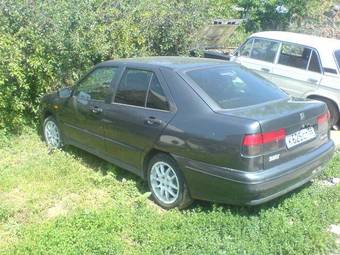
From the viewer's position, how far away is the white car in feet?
26.8

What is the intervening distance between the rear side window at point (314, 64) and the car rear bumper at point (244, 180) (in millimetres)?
3934

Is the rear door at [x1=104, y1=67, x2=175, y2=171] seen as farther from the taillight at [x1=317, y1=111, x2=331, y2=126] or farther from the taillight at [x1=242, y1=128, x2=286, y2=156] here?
the taillight at [x1=317, y1=111, x2=331, y2=126]

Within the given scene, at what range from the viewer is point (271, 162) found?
14.1ft

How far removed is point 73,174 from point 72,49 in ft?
8.96

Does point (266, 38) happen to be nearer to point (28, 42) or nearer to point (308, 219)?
point (28, 42)

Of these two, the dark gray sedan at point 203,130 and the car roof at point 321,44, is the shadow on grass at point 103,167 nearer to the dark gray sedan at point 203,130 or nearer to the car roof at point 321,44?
the dark gray sedan at point 203,130

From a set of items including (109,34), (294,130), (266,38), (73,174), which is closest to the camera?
(294,130)

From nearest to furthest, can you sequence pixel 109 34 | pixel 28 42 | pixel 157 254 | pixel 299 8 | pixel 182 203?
pixel 157 254 < pixel 182 203 < pixel 28 42 < pixel 109 34 < pixel 299 8

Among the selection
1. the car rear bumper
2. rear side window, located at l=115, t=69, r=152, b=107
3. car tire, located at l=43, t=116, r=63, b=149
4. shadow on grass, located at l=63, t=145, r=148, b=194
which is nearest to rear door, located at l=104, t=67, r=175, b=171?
rear side window, located at l=115, t=69, r=152, b=107

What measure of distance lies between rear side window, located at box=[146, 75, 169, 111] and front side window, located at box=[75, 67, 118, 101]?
78cm

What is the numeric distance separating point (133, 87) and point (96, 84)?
0.83 metres

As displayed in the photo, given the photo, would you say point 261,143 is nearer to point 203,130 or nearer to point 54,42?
point 203,130

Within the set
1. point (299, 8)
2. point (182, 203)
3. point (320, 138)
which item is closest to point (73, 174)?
point (182, 203)

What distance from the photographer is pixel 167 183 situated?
195 inches
